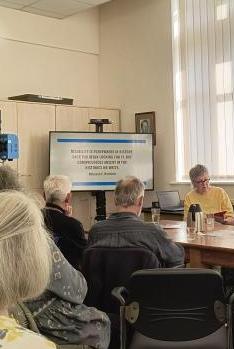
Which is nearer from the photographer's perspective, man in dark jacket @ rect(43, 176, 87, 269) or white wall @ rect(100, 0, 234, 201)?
man in dark jacket @ rect(43, 176, 87, 269)

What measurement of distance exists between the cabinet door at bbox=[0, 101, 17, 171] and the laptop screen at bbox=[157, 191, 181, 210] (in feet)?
5.58

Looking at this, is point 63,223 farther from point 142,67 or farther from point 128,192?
point 142,67

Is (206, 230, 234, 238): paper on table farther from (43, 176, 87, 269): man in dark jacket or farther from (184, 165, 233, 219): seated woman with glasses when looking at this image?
(43, 176, 87, 269): man in dark jacket

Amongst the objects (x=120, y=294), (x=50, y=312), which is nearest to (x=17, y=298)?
(x=50, y=312)

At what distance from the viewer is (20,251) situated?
47.8 inches

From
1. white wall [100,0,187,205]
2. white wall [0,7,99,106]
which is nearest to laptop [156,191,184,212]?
white wall [100,0,187,205]

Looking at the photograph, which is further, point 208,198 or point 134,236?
point 208,198

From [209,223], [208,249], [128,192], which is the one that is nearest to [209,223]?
[209,223]

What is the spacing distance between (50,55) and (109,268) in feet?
15.1

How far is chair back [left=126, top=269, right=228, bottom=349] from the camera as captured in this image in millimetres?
2230

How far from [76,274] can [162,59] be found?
4.80 m

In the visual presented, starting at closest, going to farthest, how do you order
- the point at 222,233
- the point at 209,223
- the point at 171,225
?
1. the point at 222,233
2. the point at 209,223
3. the point at 171,225

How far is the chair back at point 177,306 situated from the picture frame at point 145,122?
4.36 metres

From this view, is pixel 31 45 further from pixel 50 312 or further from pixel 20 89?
pixel 50 312
